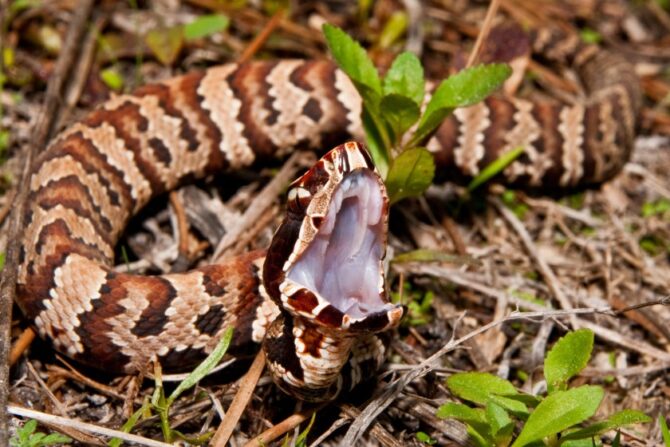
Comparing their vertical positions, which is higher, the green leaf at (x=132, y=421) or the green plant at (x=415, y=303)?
the green leaf at (x=132, y=421)

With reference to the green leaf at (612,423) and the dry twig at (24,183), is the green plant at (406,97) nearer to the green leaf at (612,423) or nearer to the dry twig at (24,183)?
the green leaf at (612,423)

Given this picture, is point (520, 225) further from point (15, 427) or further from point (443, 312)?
point (15, 427)

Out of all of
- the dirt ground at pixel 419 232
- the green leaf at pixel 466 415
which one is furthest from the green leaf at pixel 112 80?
the green leaf at pixel 466 415

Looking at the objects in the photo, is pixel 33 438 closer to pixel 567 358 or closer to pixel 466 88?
pixel 567 358

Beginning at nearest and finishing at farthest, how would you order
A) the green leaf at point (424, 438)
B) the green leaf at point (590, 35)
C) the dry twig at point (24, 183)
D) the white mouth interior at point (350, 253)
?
the white mouth interior at point (350, 253), the dry twig at point (24, 183), the green leaf at point (424, 438), the green leaf at point (590, 35)

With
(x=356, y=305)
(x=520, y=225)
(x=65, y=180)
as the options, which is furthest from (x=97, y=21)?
(x=356, y=305)

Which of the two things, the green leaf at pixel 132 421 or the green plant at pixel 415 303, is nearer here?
the green leaf at pixel 132 421

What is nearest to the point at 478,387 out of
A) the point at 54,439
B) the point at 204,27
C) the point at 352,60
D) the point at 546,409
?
the point at 546,409
